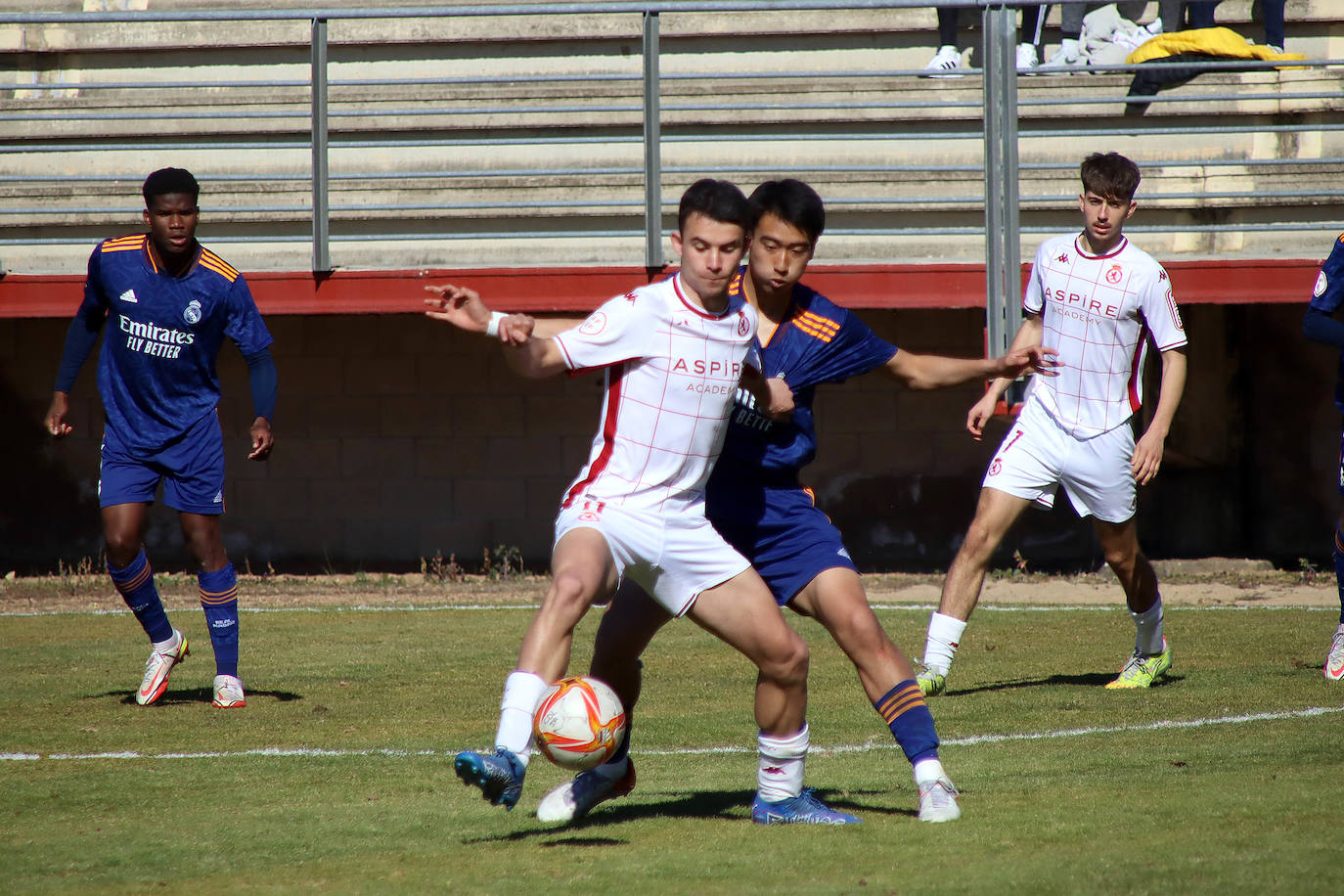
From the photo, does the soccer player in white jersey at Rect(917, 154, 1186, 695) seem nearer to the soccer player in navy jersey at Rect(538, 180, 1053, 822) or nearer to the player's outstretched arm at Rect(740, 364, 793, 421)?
the soccer player in navy jersey at Rect(538, 180, 1053, 822)

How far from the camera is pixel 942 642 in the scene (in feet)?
23.3

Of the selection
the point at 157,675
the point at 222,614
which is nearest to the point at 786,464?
the point at 222,614

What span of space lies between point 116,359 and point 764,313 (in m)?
3.76

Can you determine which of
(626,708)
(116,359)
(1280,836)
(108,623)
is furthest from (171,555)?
(1280,836)

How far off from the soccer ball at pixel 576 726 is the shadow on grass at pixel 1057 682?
3.28 m

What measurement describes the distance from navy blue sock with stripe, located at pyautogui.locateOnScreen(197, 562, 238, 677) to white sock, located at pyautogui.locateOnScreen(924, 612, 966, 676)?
3.38 metres

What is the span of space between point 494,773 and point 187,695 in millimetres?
4104

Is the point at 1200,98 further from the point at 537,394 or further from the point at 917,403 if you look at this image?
the point at 537,394

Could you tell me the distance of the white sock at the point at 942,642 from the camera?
7.04 m

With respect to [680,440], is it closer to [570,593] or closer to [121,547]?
[570,593]

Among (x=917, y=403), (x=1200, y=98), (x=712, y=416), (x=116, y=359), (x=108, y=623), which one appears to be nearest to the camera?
(x=712, y=416)

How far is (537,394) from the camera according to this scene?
13.2 meters

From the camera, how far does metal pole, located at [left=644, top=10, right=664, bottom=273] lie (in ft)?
37.1

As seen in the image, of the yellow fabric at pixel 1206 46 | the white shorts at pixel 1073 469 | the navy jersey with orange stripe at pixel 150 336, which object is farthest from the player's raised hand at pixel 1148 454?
the yellow fabric at pixel 1206 46
